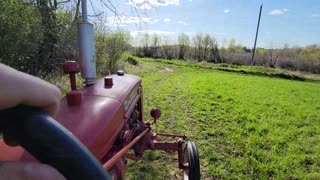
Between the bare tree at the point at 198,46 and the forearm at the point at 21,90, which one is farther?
the bare tree at the point at 198,46

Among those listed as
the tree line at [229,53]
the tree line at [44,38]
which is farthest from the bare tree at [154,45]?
the tree line at [44,38]

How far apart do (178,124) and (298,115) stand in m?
3.42

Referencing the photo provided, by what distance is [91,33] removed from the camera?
7.30 feet

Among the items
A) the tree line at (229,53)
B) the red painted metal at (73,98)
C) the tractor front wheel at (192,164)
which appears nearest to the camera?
the red painted metal at (73,98)

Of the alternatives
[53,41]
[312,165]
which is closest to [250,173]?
[312,165]

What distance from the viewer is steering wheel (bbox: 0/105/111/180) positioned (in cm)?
49

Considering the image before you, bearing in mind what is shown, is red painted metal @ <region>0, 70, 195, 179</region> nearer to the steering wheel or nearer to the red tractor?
the red tractor

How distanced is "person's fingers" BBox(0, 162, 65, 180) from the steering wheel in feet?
0.06

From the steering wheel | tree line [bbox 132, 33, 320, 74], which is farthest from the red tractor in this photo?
A: tree line [bbox 132, 33, 320, 74]

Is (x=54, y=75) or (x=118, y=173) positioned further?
(x=54, y=75)

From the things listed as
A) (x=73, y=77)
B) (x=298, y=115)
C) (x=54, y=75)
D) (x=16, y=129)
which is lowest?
(x=298, y=115)

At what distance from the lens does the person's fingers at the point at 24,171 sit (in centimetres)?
46

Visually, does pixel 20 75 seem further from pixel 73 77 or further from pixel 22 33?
pixel 22 33

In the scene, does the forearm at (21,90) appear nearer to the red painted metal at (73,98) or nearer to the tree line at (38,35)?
the red painted metal at (73,98)
